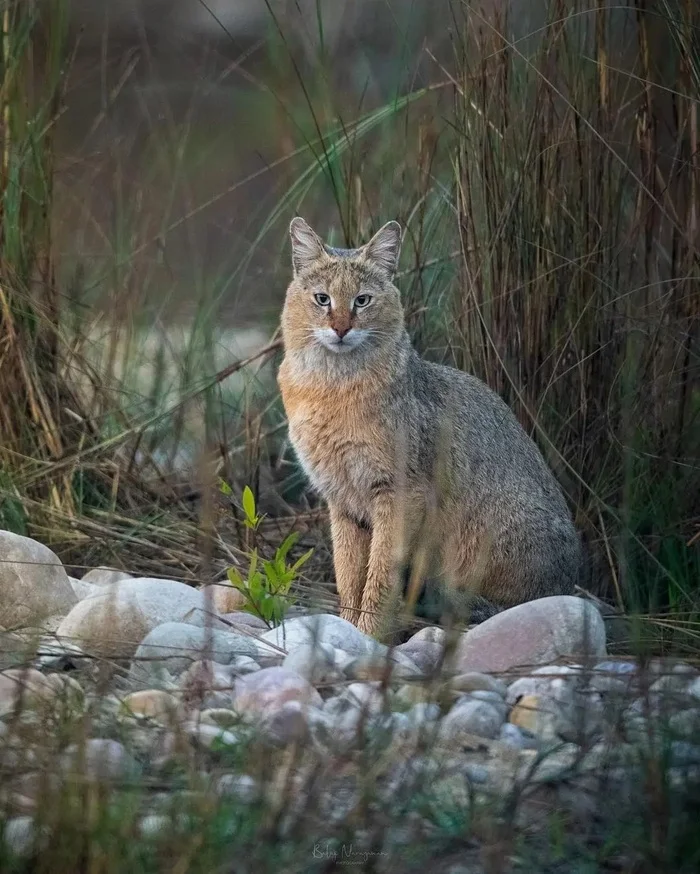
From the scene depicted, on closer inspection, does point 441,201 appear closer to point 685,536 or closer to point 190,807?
point 685,536

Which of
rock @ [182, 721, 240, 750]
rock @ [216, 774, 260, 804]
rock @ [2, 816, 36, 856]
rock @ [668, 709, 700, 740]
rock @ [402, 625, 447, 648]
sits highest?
rock @ [402, 625, 447, 648]

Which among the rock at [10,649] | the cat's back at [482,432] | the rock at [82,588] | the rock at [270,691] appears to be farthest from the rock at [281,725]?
the cat's back at [482,432]

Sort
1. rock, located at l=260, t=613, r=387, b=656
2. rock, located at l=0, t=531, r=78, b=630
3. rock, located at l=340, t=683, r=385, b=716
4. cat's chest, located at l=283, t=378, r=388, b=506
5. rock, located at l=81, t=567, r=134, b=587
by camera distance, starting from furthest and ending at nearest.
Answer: cat's chest, located at l=283, t=378, r=388, b=506 → rock, located at l=81, t=567, r=134, b=587 → rock, located at l=0, t=531, r=78, b=630 → rock, located at l=260, t=613, r=387, b=656 → rock, located at l=340, t=683, r=385, b=716

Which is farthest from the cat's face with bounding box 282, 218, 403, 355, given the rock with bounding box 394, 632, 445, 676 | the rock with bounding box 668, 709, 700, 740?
the rock with bounding box 668, 709, 700, 740

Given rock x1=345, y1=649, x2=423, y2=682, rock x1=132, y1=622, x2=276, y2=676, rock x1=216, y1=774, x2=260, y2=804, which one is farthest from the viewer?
rock x1=132, y1=622, x2=276, y2=676

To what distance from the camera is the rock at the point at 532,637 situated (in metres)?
3.10

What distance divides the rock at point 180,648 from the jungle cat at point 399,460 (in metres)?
0.90

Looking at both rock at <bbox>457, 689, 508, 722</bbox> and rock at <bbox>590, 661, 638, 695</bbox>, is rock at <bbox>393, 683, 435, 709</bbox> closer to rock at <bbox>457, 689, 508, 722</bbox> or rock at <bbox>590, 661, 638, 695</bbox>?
rock at <bbox>457, 689, 508, 722</bbox>

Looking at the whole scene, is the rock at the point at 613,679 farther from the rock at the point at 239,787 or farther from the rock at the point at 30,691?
the rock at the point at 30,691

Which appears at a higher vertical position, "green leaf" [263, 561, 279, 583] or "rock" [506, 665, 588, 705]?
"green leaf" [263, 561, 279, 583]

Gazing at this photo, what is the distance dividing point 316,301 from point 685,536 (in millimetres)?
1347

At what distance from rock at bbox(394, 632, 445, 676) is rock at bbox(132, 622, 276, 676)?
343 millimetres

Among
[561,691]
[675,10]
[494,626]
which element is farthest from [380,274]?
[561,691]

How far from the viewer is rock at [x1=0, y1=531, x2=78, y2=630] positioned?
11.5 feet
